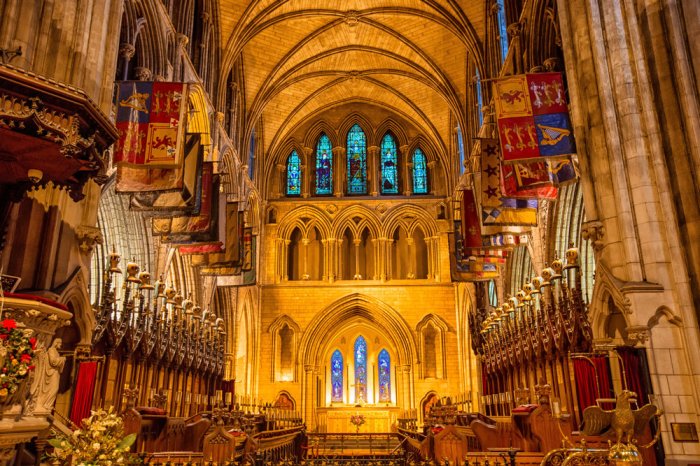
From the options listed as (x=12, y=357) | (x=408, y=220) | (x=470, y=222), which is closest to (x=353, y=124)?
(x=408, y=220)

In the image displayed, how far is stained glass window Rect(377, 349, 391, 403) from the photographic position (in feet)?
86.1

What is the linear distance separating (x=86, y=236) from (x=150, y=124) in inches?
95.3

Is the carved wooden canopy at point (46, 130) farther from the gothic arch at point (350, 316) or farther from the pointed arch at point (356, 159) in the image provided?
the pointed arch at point (356, 159)

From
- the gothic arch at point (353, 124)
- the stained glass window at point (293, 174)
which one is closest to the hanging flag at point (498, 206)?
the gothic arch at point (353, 124)

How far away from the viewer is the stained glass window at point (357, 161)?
28672mm

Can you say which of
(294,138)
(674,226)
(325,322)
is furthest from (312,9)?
(674,226)

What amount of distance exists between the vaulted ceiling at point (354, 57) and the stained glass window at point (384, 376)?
935 centimetres

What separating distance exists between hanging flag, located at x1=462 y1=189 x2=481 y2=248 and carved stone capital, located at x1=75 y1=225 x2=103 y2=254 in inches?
378

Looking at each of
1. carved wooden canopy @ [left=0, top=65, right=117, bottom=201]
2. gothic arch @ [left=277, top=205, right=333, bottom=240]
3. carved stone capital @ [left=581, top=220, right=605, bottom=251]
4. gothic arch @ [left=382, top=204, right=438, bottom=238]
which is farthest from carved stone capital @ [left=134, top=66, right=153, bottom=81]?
gothic arch @ [left=382, top=204, right=438, bottom=238]

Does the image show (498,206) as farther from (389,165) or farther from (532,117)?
(389,165)

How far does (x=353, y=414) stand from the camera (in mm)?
25172

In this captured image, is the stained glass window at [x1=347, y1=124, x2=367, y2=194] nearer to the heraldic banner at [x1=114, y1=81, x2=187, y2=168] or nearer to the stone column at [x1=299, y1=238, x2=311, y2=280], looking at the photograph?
the stone column at [x1=299, y1=238, x2=311, y2=280]

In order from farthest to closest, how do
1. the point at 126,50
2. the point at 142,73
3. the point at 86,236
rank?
the point at 142,73
the point at 126,50
the point at 86,236

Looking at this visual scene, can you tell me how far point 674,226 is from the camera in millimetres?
8516
